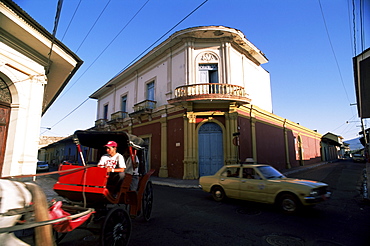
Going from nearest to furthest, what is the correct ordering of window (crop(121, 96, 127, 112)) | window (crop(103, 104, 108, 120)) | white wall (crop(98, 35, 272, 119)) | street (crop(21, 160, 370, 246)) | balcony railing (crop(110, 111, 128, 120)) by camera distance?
street (crop(21, 160, 370, 246))
white wall (crop(98, 35, 272, 119))
balcony railing (crop(110, 111, 128, 120))
window (crop(121, 96, 127, 112))
window (crop(103, 104, 108, 120))

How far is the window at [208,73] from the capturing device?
50.9 ft

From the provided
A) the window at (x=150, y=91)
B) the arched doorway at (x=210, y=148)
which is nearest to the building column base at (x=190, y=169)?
the arched doorway at (x=210, y=148)

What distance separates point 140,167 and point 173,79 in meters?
11.8

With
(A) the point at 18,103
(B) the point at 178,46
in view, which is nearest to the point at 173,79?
(B) the point at 178,46

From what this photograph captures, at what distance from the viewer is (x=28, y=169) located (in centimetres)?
724

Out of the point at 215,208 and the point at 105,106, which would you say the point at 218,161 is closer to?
the point at 215,208

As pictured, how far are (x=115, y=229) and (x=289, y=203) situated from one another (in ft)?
16.3

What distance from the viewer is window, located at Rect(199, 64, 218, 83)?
50.9 ft

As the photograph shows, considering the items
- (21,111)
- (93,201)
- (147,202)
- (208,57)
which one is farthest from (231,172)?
(208,57)

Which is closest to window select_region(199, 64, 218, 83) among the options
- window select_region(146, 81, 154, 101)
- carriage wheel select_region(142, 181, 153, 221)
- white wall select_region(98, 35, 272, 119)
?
white wall select_region(98, 35, 272, 119)

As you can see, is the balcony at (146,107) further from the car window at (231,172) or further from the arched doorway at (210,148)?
the car window at (231,172)

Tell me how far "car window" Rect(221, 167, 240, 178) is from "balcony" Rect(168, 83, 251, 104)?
265 inches

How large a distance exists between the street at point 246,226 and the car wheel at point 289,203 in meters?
0.21

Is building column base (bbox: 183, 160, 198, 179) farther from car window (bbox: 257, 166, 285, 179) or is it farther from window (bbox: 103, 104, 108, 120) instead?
window (bbox: 103, 104, 108, 120)
